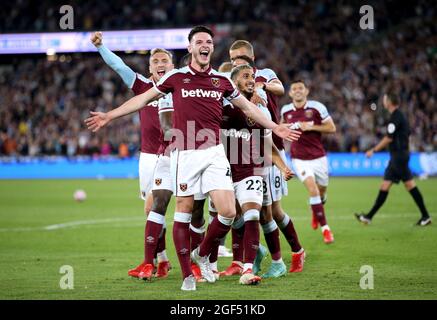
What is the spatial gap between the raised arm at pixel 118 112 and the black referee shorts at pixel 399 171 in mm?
7774

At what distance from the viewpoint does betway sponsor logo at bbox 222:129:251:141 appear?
889 centimetres

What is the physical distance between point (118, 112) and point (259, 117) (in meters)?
1.56

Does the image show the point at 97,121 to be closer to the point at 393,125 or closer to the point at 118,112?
the point at 118,112

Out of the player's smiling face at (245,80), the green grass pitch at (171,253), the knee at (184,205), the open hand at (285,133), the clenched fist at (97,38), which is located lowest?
the green grass pitch at (171,253)

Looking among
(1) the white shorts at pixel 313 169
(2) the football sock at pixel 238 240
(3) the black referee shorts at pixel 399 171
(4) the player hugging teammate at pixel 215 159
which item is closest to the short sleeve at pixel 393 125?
(3) the black referee shorts at pixel 399 171

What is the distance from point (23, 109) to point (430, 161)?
19697 mm

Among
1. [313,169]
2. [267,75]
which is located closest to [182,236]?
[267,75]

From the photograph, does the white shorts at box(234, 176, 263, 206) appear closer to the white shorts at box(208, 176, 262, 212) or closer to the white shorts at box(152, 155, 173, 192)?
the white shorts at box(208, 176, 262, 212)

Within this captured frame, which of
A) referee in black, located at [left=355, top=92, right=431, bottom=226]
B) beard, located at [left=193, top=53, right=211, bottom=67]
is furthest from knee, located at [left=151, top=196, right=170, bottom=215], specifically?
referee in black, located at [left=355, top=92, right=431, bottom=226]

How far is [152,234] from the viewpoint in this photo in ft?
29.3

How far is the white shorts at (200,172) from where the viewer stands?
807 centimetres

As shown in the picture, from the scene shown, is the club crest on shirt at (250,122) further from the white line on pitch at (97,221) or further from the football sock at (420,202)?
the white line on pitch at (97,221)

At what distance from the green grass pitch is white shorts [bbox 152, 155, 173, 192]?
1088 mm
